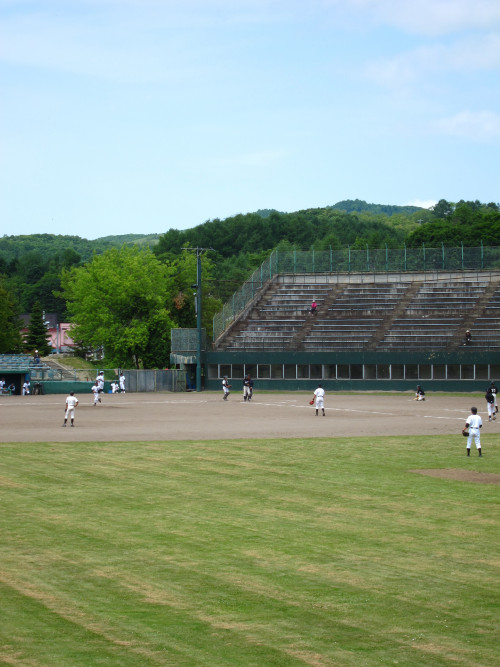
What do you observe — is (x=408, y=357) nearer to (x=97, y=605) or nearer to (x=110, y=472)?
(x=110, y=472)

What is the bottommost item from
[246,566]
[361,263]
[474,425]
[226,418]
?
[246,566]

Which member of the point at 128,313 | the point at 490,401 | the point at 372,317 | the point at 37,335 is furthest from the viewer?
the point at 37,335

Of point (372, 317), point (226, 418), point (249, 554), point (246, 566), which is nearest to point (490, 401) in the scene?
point (226, 418)

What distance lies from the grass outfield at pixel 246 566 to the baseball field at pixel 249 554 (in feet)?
0.13

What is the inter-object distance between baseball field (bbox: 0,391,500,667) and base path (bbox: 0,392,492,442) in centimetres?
413

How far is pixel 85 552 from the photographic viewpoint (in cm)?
1552

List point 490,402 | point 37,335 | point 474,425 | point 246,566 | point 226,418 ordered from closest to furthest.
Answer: point 246,566 < point 474,425 < point 490,402 < point 226,418 < point 37,335

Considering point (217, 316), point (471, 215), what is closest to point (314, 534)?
point (217, 316)

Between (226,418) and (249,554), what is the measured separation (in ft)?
99.8

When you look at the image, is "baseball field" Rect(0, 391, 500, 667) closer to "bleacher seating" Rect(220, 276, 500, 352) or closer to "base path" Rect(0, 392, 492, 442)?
"base path" Rect(0, 392, 492, 442)

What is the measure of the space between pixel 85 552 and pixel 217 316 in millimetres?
→ 67700

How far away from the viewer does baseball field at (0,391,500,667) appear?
10.8m

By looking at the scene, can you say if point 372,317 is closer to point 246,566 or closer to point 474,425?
point 474,425

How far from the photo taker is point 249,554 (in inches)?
607
